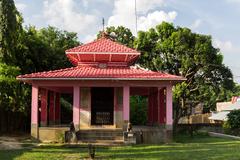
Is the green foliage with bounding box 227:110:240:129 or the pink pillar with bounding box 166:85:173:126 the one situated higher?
the pink pillar with bounding box 166:85:173:126

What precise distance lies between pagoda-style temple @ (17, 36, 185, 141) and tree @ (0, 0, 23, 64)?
9.42ft

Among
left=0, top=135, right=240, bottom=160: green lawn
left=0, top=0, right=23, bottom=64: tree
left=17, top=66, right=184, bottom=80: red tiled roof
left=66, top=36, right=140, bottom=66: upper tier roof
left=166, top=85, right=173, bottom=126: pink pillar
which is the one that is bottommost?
left=0, top=135, right=240, bottom=160: green lawn

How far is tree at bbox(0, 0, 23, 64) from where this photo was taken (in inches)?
916

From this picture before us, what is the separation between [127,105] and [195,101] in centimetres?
1525

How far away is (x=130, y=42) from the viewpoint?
34.7m

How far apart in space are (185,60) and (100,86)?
11886mm

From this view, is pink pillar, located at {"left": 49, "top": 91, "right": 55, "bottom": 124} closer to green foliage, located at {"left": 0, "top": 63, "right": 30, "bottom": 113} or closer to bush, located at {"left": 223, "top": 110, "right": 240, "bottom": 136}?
green foliage, located at {"left": 0, "top": 63, "right": 30, "bottom": 113}

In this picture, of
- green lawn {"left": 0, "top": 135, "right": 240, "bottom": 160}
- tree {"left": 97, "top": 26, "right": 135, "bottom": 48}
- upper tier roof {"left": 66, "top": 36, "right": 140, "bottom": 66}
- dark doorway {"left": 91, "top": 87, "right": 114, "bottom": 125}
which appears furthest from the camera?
tree {"left": 97, "top": 26, "right": 135, "bottom": 48}

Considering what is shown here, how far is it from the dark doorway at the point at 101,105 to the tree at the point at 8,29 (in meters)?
5.36

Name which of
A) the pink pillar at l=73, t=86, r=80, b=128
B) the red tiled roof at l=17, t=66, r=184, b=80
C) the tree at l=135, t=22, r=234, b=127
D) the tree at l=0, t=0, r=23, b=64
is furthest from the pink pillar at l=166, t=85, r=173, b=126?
the tree at l=135, t=22, r=234, b=127

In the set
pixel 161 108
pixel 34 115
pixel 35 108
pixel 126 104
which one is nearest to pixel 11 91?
pixel 35 108

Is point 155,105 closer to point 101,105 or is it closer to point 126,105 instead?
point 101,105

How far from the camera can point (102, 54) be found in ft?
73.1

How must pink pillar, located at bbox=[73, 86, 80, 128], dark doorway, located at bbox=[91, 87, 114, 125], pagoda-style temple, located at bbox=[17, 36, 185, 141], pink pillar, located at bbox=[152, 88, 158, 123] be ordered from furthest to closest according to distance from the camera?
1. pink pillar, located at bbox=[152, 88, 158, 123]
2. dark doorway, located at bbox=[91, 87, 114, 125]
3. pink pillar, located at bbox=[73, 86, 80, 128]
4. pagoda-style temple, located at bbox=[17, 36, 185, 141]
